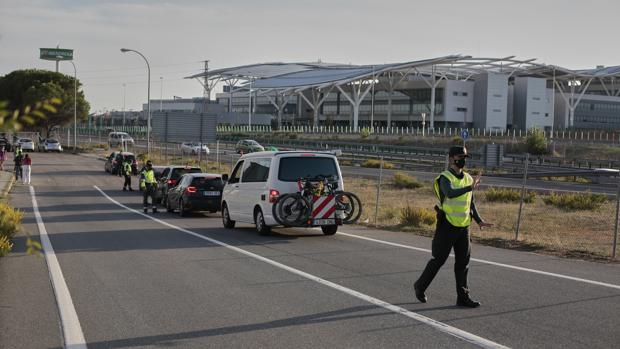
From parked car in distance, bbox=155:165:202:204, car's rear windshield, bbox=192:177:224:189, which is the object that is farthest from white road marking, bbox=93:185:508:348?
parked car in distance, bbox=155:165:202:204

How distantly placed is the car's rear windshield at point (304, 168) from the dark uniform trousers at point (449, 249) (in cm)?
788

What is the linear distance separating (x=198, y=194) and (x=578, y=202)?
13.2 metres

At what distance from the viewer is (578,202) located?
2634 cm

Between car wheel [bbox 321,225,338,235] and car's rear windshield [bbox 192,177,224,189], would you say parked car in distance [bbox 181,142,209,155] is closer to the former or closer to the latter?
car's rear windshield [bbox 192,177,224,189]

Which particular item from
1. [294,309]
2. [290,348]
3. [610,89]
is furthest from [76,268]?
[610,89]

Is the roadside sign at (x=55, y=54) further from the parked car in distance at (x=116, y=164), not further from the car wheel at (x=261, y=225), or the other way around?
the car wheel at (x=261, y=225)

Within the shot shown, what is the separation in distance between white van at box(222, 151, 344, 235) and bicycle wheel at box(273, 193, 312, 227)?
31 cm

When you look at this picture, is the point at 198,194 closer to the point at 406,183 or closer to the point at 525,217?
the point at 525,217

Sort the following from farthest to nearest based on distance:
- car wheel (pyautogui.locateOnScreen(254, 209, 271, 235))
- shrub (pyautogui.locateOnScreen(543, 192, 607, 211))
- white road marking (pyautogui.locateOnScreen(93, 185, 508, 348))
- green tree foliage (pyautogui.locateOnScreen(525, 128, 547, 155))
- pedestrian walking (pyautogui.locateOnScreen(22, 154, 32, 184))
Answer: green tree foliage (pyautogui.locateOnScreen(525, 128, 547, 155)), pedestrian walking (pyautogui.locateOnScreen(22, 154, 32, 184)), shrub (pyautogui.locateOnScreen(543, 192, 607, 211)), car wheel (pyautogui.locateOnScreen(254, 209, 271, 235)), white road marking (pyautogui.locateOnScreen(93, 185, 508, 348))

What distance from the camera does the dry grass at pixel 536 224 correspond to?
15609 mm

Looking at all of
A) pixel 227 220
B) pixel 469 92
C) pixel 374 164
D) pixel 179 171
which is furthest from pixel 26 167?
pixel 469 92

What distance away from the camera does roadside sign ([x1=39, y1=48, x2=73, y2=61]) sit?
102544 millimetres

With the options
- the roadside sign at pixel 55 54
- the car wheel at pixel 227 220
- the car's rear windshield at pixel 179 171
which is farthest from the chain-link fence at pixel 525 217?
the roadside sign at pixel 55 54

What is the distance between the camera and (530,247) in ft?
49.7
